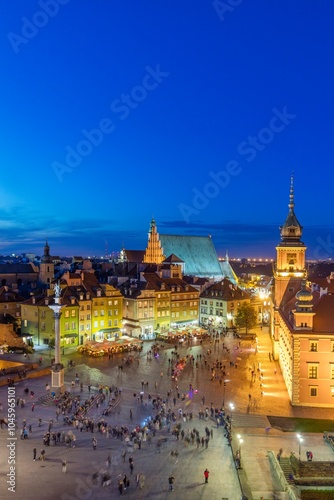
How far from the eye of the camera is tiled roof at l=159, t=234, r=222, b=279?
107 metres

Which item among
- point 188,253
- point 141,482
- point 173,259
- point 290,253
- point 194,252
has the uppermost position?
point 194,252

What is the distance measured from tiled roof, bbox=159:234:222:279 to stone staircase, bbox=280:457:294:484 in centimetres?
7724

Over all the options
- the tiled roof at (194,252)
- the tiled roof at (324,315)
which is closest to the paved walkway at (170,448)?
the tiled roof at (324,315)

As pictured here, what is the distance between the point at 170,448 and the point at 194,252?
80.9 m

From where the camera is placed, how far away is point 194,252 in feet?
360

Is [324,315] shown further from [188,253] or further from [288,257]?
[188,253]

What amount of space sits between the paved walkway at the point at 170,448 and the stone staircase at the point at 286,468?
0.82 metres

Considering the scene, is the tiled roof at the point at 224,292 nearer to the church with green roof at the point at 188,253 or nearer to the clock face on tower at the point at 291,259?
→ the clock face on tower at the point at 291,259

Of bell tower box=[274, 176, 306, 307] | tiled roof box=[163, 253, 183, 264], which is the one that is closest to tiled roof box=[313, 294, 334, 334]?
bell tower box=[274, 176, 306, 307]

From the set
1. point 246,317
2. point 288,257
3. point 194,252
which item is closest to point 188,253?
point 194,252

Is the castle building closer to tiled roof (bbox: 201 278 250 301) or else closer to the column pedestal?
the column pedestal

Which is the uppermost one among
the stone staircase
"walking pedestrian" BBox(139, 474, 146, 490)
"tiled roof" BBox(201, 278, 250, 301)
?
"tiled roof" BBox(201, 278, 250, 301)

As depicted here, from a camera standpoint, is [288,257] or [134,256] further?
[134,256]

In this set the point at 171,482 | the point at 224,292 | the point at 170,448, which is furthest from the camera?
the point at 224,292
